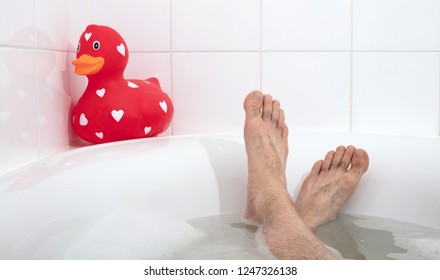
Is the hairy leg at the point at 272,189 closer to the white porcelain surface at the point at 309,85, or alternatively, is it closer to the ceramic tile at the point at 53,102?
the white porcelain surface at the point at 309,85

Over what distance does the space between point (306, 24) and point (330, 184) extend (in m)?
0.62

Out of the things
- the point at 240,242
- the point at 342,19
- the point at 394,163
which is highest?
the point at 342,19

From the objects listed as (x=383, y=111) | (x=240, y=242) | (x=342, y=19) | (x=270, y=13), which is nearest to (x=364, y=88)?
(x=383, y=111)

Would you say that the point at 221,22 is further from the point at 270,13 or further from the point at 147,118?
the point at 147,118

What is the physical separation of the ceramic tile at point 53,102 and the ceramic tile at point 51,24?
3 centimetres

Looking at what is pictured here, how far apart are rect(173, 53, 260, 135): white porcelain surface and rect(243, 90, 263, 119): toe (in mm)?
302

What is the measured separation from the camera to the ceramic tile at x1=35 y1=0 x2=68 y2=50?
1.14 meters

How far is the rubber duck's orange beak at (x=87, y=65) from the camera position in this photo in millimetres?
1270

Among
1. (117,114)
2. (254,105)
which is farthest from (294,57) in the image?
(117,114)

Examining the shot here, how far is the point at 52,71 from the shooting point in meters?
1.24

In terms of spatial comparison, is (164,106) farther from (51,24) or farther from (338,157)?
(338,157)

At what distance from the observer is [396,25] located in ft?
5.04
